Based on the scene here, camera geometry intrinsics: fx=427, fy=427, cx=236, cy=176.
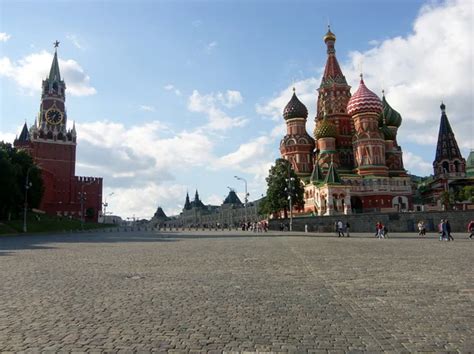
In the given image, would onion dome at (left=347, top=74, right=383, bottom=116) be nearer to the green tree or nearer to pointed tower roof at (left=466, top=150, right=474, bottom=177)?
the green tree

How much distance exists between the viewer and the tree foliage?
1885 inches

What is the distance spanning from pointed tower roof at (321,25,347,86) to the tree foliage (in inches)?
2288

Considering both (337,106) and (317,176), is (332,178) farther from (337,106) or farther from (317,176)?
(337,106)

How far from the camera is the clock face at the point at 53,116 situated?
106 m

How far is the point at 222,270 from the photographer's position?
13352mm

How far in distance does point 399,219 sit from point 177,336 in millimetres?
50712

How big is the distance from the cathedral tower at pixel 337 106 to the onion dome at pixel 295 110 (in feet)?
12.2

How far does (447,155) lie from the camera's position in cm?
9506

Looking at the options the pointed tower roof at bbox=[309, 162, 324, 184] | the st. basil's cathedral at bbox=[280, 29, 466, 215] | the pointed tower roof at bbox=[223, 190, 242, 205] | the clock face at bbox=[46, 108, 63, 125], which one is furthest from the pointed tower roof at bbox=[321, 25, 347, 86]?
the pointed tower roof at bbox=[223, 190, 242, 205]

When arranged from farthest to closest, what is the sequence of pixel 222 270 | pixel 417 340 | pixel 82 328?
pixel 222 270 < pixel 82 328 < pixel 417 340

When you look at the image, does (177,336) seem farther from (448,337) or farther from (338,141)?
(338,141)

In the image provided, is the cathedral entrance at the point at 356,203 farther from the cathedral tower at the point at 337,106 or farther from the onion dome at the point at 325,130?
the onion dome at the point at 325,130

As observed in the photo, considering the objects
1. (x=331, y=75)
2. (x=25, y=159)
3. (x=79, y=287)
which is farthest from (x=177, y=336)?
(x=331, y=75)

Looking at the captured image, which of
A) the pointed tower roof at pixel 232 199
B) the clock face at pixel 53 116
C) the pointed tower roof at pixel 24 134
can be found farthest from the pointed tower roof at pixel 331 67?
the pointed tower roof at pixel 232 199
